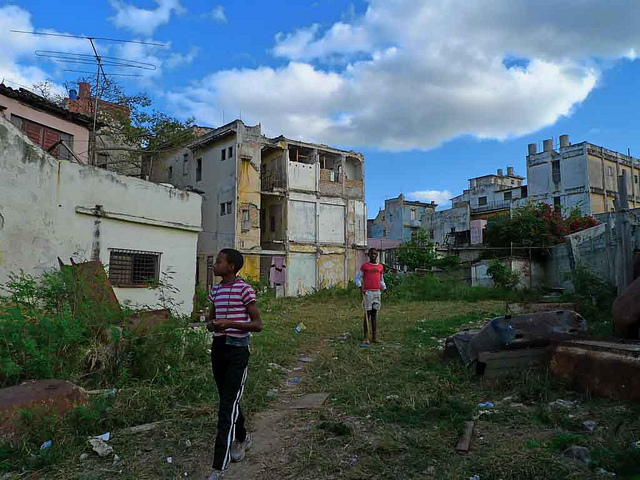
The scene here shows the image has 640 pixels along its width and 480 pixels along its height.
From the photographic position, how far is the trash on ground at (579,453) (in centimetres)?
308

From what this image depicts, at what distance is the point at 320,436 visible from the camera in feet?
12.4

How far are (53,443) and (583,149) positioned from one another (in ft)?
121

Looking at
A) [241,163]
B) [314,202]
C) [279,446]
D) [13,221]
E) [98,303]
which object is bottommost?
[279,446]

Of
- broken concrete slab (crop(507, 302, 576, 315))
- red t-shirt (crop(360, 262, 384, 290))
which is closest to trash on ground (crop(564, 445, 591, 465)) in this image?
red t-shirt (crop(360, 262, 384, 290))

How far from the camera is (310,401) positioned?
4918 mm

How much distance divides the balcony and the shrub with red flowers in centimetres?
1410

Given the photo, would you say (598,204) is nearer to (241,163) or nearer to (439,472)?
(241,163)

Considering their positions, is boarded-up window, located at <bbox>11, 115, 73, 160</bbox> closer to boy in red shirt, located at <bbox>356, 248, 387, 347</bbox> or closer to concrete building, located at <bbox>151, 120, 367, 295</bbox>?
concrete building, located at <bbox>151, 120, 367, 295</bbox>

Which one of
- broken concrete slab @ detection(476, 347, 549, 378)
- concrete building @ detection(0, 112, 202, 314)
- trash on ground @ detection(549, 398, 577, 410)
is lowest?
trash on ground @ detection(549, 398, 577, 410)

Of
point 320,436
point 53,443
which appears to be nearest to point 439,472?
point 320,436

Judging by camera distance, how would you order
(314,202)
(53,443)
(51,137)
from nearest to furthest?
1. (53,443)
2. (51,137)
3. (314,202)

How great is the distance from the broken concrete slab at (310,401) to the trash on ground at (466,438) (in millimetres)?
1532

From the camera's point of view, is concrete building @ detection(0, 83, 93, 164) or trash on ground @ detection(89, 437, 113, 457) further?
concrete building @ detection(0, 83, 93, 164)

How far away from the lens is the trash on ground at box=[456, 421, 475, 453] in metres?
3.34
